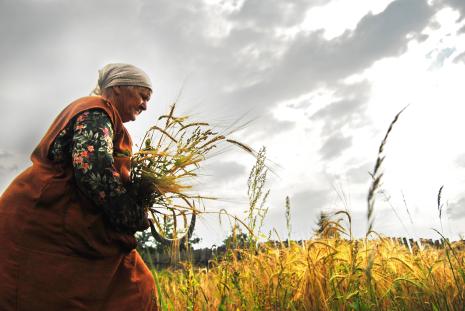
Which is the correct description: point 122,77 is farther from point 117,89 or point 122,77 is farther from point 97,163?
point 97,163

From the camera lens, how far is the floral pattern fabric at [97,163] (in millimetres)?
1794

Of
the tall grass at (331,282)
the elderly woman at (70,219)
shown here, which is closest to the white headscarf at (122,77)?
the elderly woman at (70,219)

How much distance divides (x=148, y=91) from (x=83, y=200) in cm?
69

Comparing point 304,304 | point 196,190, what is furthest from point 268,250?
point 196,190

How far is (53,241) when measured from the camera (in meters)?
1.88

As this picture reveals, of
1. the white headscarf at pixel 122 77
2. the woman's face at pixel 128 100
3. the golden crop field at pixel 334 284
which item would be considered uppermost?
the white headscarf at pixel 122 77

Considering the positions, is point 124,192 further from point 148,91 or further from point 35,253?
point 148,91

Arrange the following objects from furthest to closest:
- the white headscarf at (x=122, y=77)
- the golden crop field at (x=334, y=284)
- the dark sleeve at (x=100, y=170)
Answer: the golden crop field at (x=334, y=284)
the white headscarf at (x=122, y=77)
the dark sleeve at (x=100, y=170)

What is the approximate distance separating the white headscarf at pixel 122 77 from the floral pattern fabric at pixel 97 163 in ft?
1.12

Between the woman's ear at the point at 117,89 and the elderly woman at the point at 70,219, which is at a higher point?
the woman's ear at the point at 117,89

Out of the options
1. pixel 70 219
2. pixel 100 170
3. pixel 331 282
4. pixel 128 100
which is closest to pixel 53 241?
pixel 70 219

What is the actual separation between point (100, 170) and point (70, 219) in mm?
273

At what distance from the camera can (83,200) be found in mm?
1903

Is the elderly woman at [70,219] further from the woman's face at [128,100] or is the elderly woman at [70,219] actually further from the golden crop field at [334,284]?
the golden crop field at [334,284]
